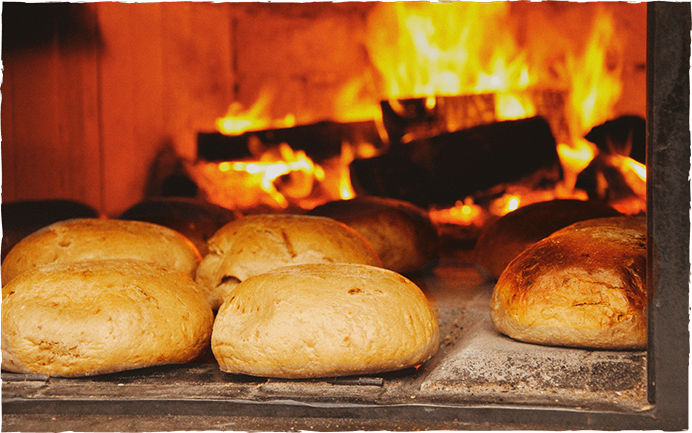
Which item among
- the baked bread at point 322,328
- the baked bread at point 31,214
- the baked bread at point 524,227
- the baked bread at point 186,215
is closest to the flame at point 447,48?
the baked bread at point 524,227

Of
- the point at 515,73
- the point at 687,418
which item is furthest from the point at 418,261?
the point at 687,418

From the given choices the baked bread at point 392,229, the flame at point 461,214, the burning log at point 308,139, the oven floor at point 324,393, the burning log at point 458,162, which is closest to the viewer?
the oven floor at point 324,393

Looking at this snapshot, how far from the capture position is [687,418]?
1694 millimetres

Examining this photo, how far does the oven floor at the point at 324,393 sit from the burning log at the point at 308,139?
2422 millimetres

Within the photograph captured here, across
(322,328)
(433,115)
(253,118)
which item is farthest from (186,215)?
(322,328)

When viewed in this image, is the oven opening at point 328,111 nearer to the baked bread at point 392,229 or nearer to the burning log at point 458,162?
the burning log at point 458,162

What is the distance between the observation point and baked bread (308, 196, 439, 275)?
3537 mm

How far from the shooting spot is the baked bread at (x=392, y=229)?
354 cm

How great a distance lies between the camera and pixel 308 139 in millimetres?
4422

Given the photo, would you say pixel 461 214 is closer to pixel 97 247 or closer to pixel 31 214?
pixel 97 247

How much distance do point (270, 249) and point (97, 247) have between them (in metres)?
0.77

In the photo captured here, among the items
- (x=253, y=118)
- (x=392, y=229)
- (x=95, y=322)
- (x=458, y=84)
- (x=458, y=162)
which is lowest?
(x=95, y=322)

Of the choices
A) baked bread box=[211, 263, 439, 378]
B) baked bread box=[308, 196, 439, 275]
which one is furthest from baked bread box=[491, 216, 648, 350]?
baked bread box=[308, 196, 439, 275]

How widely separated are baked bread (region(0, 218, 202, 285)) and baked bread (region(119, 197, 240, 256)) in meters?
0.65
